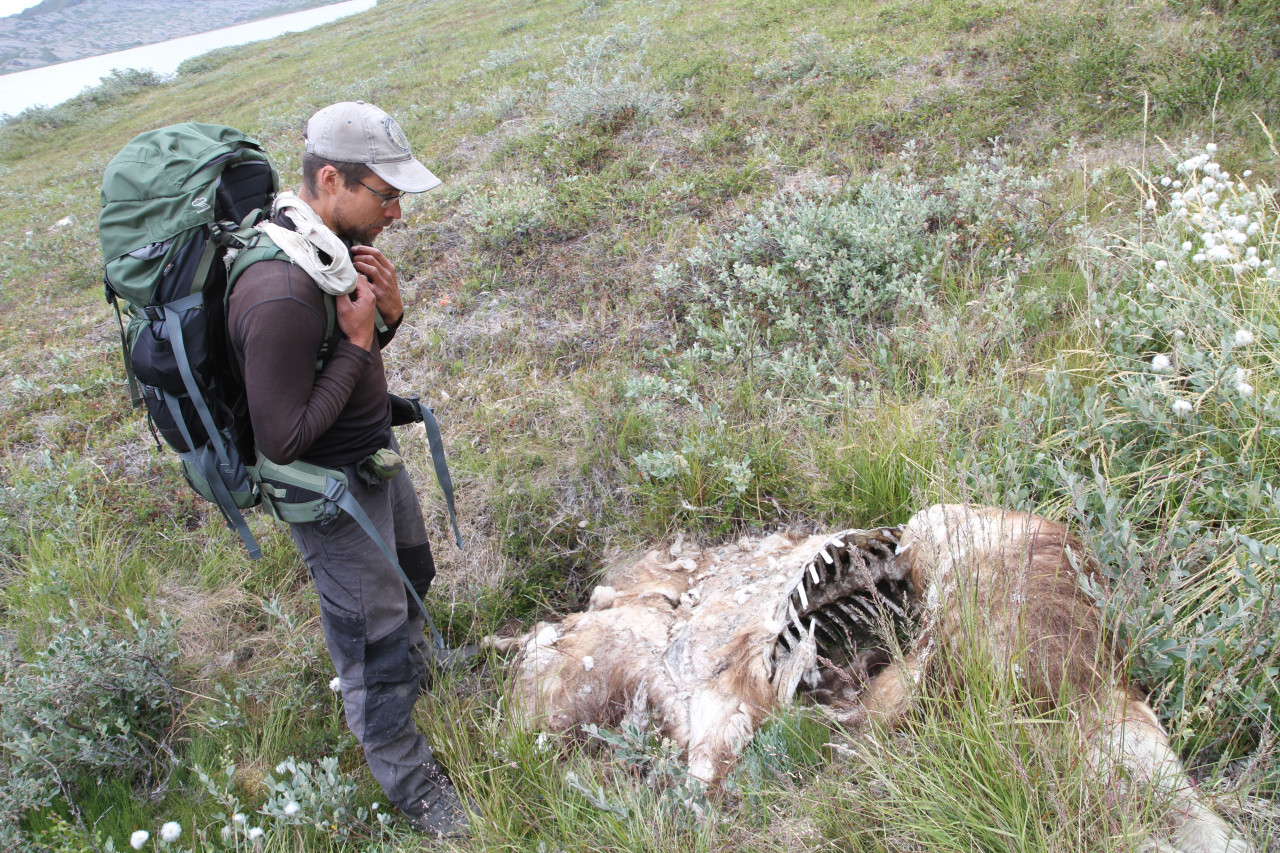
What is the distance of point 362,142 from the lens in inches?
101

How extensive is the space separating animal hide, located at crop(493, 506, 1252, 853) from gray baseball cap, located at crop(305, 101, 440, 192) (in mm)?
2055

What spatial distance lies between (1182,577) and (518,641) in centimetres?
273

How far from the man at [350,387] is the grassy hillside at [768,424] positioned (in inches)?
9.4

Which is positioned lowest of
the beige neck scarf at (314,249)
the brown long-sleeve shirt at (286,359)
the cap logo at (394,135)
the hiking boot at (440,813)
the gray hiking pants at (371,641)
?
the hiking boot at (440,813)

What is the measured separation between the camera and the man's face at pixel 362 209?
8.53 ft

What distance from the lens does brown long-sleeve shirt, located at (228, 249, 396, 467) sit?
7.47 feet

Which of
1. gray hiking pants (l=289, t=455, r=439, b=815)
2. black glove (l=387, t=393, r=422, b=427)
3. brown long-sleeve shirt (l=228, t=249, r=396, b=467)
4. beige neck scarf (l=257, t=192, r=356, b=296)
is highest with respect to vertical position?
beige neck scarf (l=257, t=192, r=356, b=296)

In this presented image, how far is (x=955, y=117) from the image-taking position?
7.36m

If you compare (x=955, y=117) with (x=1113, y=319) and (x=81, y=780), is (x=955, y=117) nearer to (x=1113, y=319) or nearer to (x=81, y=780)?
(x=1113, y=319)

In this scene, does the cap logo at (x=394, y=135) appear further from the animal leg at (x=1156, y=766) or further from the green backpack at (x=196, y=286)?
the animal leg at (x=1156, y=766)

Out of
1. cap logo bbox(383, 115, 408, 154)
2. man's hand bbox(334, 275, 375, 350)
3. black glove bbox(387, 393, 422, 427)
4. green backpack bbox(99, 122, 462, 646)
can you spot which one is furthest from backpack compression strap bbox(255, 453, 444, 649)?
cap logo bbox(383, 115, 408, 154)

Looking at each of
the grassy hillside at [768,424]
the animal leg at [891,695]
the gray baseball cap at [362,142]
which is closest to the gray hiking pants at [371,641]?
the grassy hillside at [768,424]

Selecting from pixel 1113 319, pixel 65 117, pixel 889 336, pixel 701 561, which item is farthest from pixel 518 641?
pixel 65 117

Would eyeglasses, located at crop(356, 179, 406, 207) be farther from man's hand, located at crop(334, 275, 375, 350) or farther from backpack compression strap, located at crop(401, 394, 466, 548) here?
backpack compression strap, located at crop(401, 394, 466, 548)
